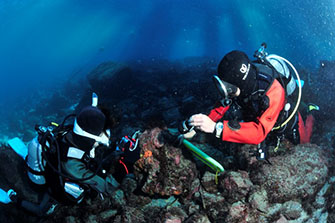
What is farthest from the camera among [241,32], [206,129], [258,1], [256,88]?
Answer: [241,32]

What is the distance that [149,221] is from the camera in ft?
10.6

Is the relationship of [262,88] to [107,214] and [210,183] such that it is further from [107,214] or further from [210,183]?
[107,214]

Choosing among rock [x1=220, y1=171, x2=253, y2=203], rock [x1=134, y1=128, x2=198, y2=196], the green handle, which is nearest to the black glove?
rock [x1=134, y1=128, x2=198, y2=196]

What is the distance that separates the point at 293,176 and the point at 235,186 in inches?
44.4

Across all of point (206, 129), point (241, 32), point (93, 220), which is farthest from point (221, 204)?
point (241, 32)

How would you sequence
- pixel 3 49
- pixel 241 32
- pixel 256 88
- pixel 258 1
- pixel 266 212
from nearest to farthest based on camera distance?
pixel 256 88 → pixel 266 212 → pixel 258 1 → pixel 241 32 → pixel 3 49

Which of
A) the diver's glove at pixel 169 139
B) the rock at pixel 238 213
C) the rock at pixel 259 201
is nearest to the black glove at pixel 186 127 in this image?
the diver's glove at pixel 169 139

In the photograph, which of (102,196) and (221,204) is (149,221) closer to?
(102,196)

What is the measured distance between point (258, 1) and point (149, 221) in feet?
169

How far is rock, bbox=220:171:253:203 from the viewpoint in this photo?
128 inches

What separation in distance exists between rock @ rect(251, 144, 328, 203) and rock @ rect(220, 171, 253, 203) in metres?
0.28

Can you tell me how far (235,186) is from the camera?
3262mm

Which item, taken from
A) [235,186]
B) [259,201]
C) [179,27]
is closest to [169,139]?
[235,186]

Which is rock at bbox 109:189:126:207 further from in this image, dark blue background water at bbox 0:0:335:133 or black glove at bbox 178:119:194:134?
dark blue background water at bbox 0:0:335:133
